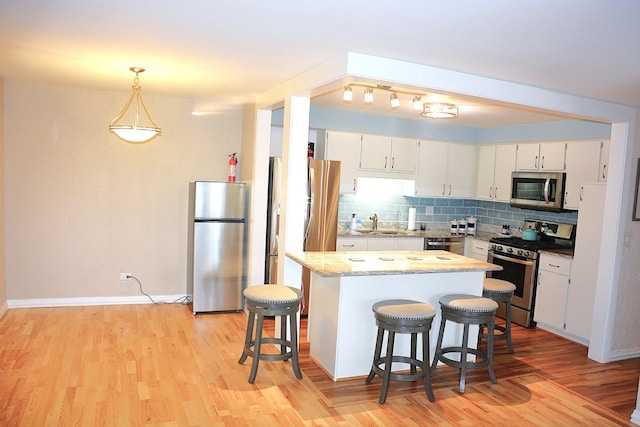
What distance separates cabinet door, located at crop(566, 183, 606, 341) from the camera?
4.89 m

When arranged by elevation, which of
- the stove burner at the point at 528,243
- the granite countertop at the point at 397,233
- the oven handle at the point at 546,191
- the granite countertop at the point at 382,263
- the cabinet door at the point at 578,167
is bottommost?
the granite countertop at the point at 382,263

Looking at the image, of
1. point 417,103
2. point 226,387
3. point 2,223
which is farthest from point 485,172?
point 2,223

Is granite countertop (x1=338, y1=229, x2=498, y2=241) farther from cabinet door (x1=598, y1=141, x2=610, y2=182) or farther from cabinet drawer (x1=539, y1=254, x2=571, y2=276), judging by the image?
cabinet door (x1=598, y1=141, x2=610, y2=182)

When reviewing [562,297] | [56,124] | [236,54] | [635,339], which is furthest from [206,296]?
[635,339]

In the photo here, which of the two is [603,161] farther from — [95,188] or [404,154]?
[95,188]

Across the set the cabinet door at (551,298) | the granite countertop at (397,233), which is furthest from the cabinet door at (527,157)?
the cabinet door at (551,298)

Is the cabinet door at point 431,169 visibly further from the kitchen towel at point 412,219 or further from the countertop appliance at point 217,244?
the countertop appliance at point 217,244

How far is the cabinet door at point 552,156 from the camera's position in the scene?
5707mm

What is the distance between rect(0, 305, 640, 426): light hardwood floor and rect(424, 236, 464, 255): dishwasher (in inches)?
73.0

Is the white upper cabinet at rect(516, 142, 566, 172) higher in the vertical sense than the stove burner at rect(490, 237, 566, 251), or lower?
higher

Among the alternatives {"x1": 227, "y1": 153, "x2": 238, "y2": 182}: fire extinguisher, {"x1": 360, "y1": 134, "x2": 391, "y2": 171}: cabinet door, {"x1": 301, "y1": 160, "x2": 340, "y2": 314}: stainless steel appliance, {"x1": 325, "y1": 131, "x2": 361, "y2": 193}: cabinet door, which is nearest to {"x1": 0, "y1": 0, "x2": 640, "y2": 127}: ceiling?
{"x1": 301, "y1": 160, "x2": 340, "y2": 314}: stainless steel appliance

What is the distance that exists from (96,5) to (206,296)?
11.4 ft

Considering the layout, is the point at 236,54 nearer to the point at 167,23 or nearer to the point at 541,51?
the point at 167,23

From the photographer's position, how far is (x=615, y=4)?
7.06 feet
